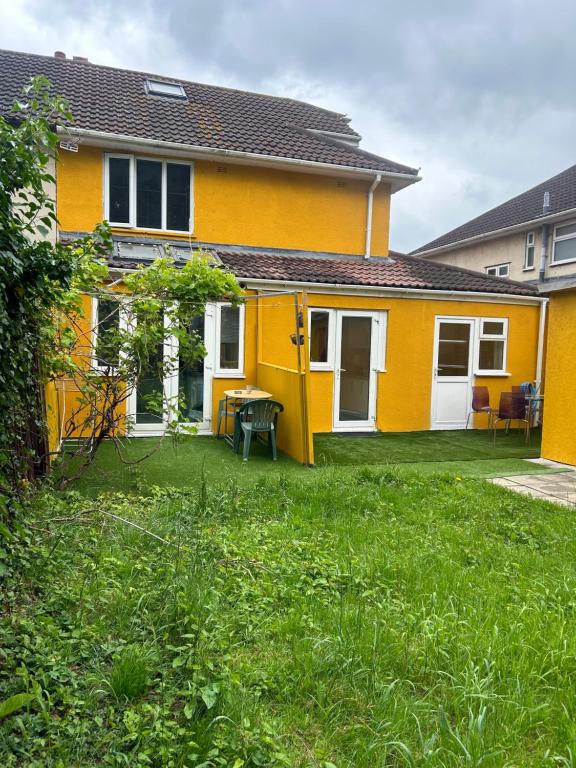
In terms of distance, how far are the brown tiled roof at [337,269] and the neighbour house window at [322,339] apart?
75 cm

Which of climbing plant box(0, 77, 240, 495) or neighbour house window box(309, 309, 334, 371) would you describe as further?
neighbour house window box(309, 309, 334, 371)

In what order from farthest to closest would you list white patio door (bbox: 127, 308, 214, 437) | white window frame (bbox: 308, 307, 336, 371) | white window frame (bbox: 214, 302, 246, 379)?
white window frame (bbox: 308, 307, 336, 371)
white window frame (bbox: 214, 302, 246, 379)
white patio door (bbox: 127, 308, 214, 437)

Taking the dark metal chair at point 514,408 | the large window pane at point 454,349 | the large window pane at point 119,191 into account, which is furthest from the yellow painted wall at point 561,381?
the large window pane at point 119,191

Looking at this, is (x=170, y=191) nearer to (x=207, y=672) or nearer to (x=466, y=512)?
(x=466, y=512)

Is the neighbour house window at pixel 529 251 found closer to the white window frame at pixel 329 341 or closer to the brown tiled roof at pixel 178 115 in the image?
the brown tiled roof at pixel 178 115

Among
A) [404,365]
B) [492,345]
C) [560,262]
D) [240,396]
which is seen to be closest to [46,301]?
[240,396]

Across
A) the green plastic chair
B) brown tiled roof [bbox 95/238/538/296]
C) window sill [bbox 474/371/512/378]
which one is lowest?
the green plastic chair

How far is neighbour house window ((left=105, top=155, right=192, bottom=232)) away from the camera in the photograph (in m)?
11.6

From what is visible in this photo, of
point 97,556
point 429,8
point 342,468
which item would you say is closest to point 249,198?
point 429,8

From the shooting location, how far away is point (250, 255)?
12.1 meters

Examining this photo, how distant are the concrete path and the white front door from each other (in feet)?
13.6

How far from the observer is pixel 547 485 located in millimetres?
7402

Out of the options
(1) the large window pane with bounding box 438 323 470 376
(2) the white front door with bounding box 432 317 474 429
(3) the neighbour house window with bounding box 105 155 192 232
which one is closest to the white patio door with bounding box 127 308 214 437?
(3) the neighbour house window with bounding box 105 155 192 232

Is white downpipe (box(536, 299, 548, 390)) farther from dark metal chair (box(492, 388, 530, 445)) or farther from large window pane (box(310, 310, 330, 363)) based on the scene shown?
large window pane (box(310, 310, 330, 363))
